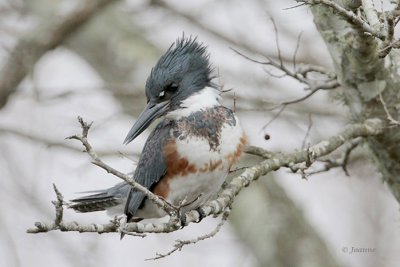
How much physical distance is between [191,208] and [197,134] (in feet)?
0.98

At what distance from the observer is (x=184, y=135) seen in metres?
3.31

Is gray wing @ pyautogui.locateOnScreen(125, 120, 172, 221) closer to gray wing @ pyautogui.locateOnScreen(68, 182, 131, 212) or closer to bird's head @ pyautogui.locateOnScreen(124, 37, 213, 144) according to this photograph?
bird's head @ pyautogui.locateOnScreen(124, 37, 213, 144)

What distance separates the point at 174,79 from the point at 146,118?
0.83 feet

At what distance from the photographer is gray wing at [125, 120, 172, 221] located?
3348 mm

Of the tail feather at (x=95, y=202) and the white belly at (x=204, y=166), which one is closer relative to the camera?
the white belly at (x=204, y=166)

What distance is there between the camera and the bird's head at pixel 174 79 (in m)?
3.40

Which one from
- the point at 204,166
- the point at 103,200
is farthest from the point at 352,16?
the point at 103,200

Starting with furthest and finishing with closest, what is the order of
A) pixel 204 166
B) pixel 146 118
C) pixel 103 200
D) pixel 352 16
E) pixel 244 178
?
pixel 103 200 < pixel 146 118 < pixel 204 166 < pixel 244 178 < pixel 352 16

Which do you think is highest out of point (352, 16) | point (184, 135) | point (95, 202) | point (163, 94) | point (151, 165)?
point (352, 16)

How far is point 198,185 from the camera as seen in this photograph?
3.28 metres

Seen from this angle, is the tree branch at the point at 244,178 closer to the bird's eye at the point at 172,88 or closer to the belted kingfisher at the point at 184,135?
the belted kingfisher at the point at 184,135

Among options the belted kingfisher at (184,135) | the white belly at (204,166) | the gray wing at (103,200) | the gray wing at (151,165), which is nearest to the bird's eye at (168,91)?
the belted kingfisher at (184,135)

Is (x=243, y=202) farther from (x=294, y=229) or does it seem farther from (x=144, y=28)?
(x=144, y=28)

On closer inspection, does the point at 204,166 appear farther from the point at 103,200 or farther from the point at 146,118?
the point at 103,200
